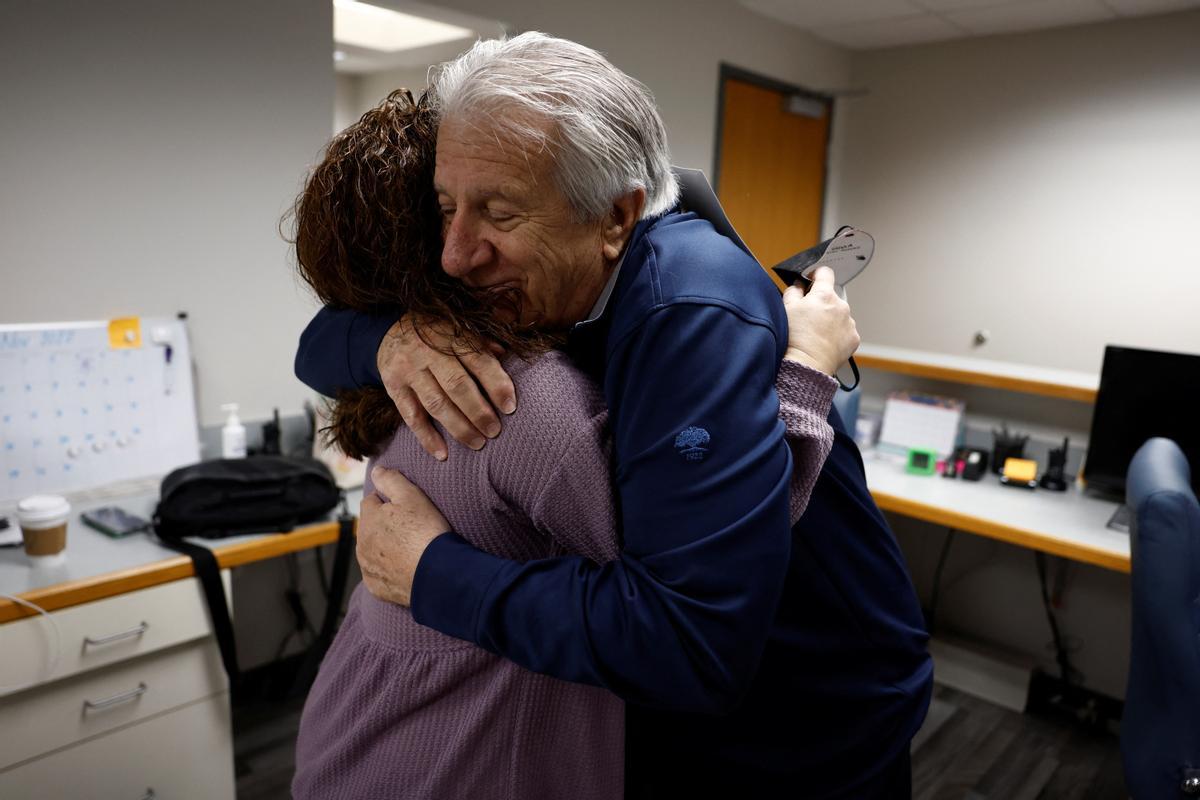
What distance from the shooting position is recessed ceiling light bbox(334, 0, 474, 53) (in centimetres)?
422

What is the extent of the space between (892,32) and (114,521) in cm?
404

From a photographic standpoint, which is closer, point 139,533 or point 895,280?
point 139,533

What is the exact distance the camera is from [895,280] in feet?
15.0

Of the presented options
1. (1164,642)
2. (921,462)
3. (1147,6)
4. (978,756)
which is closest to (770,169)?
(1147,6)

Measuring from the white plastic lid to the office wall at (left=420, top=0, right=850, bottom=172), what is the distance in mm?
1922

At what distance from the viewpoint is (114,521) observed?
1893 mm

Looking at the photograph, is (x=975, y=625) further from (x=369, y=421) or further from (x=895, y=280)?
(x=369, y=421)

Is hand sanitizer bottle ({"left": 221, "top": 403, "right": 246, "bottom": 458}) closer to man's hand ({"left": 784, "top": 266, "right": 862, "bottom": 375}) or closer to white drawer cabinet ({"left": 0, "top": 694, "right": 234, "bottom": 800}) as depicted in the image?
white drawer cabinet ({"left": 0, "top": 694, "right": 234, "bottom": 800})

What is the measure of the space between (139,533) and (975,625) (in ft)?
9.69

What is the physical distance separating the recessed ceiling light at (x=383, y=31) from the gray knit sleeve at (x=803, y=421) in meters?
3.73

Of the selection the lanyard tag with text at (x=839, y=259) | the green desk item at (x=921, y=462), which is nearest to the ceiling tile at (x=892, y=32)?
the green desk item at (x=921, y=462)

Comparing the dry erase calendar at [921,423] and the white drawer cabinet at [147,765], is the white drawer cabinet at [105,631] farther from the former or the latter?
the dry erase calendar at [921,423]

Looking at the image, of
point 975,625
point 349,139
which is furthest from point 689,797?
point 975,625

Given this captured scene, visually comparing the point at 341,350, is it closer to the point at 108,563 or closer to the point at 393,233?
the point at 393,233
